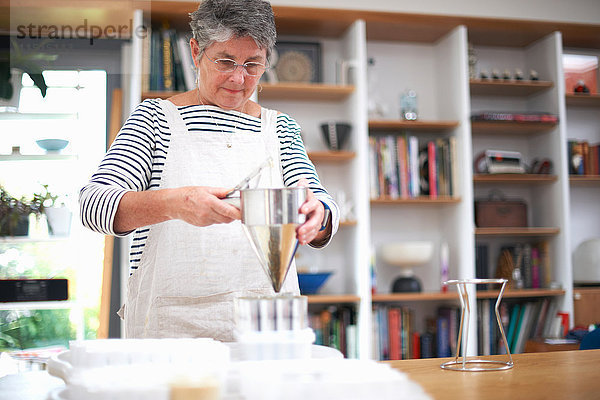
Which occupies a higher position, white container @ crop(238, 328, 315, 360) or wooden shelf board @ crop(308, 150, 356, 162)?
wooden shelf board @ crop(308, 150, 356, 162)

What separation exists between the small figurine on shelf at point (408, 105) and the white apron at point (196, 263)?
2.32 meters

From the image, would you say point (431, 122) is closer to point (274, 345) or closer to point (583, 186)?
point (583, 186)

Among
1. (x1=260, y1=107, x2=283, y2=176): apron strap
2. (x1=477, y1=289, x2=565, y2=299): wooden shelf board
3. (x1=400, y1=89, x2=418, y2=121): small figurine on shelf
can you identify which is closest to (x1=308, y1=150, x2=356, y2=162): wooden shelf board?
(x1=400, y1=89, x2=418, y2=121): small figurine on shelf

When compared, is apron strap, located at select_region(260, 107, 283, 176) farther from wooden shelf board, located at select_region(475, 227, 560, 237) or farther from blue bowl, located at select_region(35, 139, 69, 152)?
wooden shelf board, located at select_region(475, 227, 560, 237)

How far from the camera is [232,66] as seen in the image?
1.45 meters

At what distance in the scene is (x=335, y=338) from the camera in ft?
11.5

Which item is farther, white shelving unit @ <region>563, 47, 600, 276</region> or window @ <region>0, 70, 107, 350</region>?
white shelving unit @ <region>563, 47, 600, 276</region>

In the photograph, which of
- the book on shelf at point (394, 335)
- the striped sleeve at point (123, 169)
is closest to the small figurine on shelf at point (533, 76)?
the book on shelf at point (394, 335)

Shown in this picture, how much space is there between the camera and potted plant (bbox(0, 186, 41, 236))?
3234mm

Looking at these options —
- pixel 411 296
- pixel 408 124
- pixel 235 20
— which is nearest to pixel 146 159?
pixel 235 20

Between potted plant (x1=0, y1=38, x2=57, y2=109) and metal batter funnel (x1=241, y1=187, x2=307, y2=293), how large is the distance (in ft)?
9.01

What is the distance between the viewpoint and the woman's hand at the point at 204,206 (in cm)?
107

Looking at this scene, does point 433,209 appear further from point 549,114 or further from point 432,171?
point 549,114

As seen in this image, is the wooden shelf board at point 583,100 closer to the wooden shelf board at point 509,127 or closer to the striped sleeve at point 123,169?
the wooden shelf board at point 509,127
